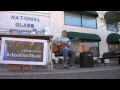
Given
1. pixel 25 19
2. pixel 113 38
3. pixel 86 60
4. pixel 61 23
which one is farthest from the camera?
pixel 113 38

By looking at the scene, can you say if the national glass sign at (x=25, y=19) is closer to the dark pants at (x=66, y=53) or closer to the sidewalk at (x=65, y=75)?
the dark pants at (x=66, y=53)

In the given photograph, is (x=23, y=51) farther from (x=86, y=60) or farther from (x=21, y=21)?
(x=21, y=21)

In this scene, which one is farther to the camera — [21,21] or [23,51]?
[21,21]

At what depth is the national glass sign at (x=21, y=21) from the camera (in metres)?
12.3

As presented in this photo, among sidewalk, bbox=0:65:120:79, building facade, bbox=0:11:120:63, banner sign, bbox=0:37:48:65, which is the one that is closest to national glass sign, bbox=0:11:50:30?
building facade, bbox=0:11:120:63

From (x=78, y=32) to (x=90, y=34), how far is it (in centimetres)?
112

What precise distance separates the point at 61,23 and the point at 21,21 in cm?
264

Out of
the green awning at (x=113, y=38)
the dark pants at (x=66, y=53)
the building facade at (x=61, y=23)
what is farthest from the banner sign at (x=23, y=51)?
the green awning at (x=113, y=38)

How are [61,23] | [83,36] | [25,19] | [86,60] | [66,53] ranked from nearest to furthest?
[66,53] < [86,60] < [25,19] < [61,23] < [83,36]

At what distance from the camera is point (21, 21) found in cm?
1281

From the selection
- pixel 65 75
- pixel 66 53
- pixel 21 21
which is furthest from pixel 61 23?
pixel 65 75
